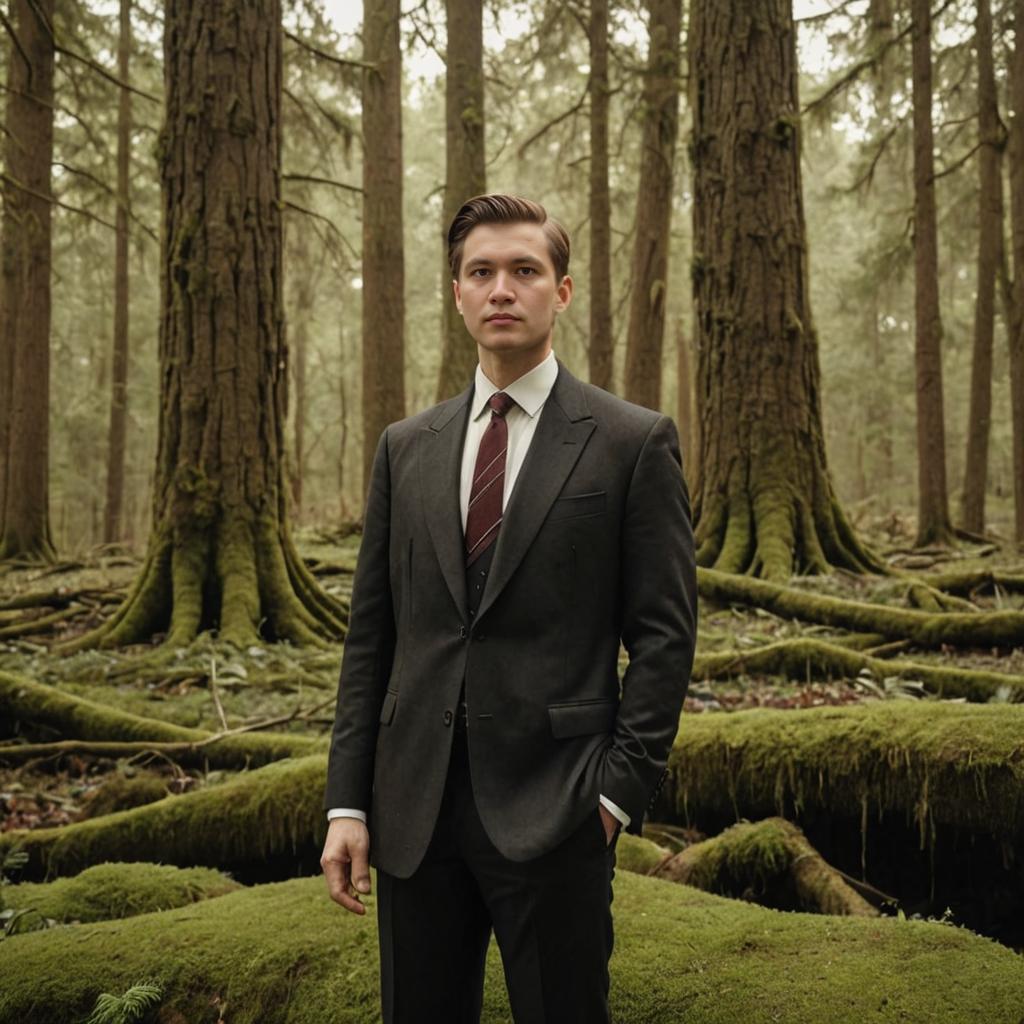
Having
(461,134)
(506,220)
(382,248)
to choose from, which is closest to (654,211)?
(461,134)

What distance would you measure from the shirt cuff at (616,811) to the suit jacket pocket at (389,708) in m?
0.56

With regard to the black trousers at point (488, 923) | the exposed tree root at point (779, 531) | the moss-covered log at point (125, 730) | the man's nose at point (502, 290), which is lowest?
the moss-covered log at point (125, 730)

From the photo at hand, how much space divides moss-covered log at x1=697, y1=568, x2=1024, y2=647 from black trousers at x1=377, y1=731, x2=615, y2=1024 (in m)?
3.62

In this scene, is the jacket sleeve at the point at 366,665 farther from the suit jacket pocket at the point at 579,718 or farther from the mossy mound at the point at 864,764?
the mossy mound at the point at 864,764

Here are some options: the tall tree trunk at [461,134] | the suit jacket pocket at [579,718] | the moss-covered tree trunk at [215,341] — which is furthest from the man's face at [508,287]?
the tall tree trunk at [461,134]

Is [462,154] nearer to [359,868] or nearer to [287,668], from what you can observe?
[287,668]

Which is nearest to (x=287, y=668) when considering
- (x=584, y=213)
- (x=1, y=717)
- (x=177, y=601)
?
(x=177, y=601)

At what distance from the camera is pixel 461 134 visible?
1347cm

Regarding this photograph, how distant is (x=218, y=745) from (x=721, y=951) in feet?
11.1

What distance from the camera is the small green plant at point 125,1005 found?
9.34ft

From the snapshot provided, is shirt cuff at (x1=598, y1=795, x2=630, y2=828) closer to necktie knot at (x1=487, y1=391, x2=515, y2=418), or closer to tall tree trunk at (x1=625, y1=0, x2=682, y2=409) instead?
necktie knot at (x1=487, y1=391, x2=515, y2=418)

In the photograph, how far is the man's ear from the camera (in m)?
2.28

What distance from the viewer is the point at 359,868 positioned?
2.16 m

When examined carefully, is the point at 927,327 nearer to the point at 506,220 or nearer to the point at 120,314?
the point at 506,220
